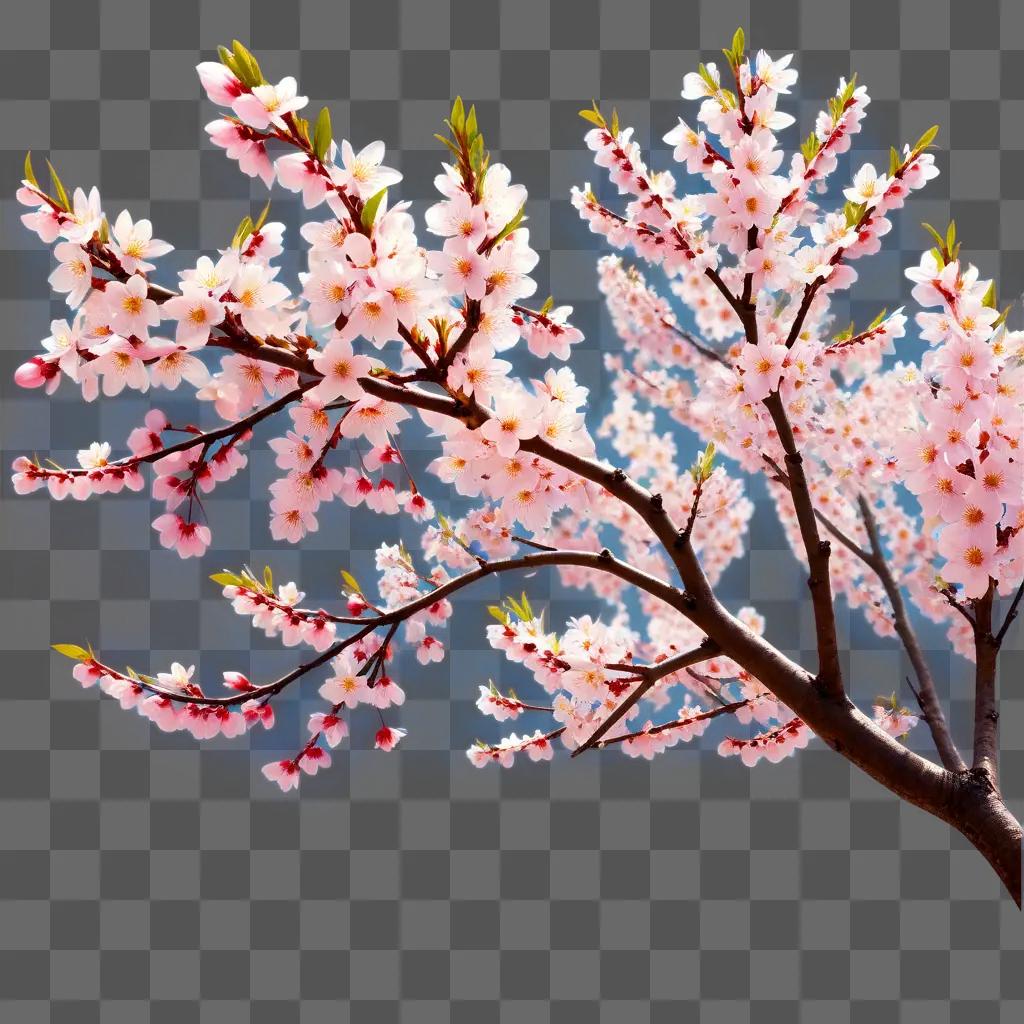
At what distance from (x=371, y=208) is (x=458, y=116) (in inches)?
9.1

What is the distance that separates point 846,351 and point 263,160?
1738 millimetres

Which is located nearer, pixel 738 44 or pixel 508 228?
pixel 508 228

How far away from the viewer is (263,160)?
5.10 ft

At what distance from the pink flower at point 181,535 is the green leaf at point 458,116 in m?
1.17

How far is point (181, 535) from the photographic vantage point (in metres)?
2.07

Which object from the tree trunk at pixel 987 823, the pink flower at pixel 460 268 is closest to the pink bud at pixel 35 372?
the pink flower at pixel 460 268

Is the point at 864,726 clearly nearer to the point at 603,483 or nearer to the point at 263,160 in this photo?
the point at 603,483

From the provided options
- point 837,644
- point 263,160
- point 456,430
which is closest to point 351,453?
point 456,430

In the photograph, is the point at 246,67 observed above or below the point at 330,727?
above

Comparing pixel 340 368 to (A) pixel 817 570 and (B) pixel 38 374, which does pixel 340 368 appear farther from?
(A) pixel 817 570

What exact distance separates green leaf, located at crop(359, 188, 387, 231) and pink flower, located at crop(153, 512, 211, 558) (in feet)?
3.17

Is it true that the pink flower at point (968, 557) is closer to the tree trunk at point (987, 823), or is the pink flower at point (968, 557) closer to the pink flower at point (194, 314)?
the tree trunk at point (987, 823)

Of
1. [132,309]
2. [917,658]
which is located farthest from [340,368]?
[917,658]

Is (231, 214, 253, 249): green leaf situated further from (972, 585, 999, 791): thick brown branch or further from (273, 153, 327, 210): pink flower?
(972, 585, 999, 791): thick brown branch
